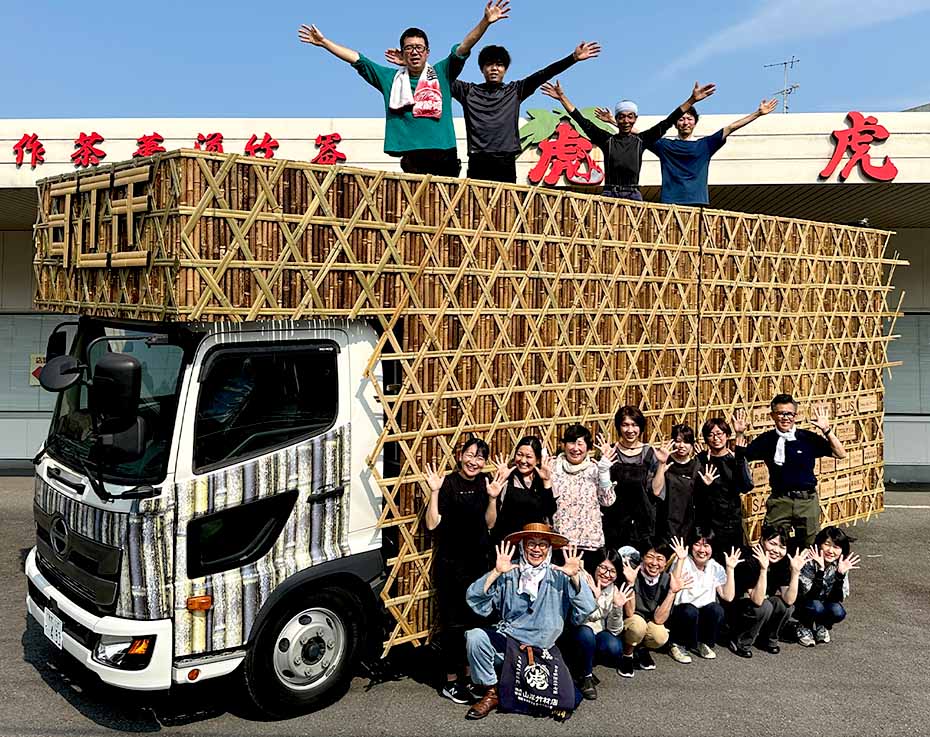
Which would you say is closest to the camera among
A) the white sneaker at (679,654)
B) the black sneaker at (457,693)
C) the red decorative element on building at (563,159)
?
the black sneaker at (457,693)

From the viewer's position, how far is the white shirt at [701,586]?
634 cm

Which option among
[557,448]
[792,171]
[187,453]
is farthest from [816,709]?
[792,171]

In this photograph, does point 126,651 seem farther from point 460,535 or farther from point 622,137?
point 622,137

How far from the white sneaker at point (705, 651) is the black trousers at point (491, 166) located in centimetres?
416

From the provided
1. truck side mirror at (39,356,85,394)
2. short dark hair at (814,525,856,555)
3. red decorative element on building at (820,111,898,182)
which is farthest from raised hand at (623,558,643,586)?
red decorative element on building at (820,111,898,182)

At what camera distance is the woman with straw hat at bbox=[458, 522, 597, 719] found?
5.42m

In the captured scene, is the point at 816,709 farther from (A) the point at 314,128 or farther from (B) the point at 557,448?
(A) the point at 314,128

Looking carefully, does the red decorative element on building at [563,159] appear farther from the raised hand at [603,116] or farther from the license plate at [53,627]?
the license plate at [53,627]

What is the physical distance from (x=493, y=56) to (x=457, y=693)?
5124mm

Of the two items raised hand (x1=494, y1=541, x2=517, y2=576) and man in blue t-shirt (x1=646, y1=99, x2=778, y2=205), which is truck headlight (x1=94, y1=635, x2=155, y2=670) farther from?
man in blue t-shirt (x1=646, y1=99, x2=778, y2=205)

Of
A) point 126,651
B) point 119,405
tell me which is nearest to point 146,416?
point 119,405

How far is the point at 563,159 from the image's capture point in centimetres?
1177

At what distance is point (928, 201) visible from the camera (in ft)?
40.9

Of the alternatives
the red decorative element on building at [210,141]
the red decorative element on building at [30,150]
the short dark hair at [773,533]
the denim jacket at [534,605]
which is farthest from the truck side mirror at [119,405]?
the red decorative element on building at [30,150]
